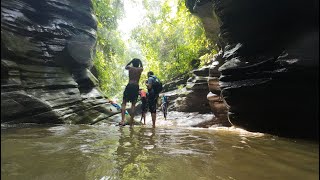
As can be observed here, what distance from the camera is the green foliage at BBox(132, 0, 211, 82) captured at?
2352 cm

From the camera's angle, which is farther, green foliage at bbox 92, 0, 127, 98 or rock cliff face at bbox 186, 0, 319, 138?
green foliage at bbox 92, 0, 127, 98

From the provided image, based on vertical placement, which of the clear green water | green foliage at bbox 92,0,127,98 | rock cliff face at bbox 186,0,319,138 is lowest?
the clear green water

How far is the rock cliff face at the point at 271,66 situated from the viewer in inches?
260

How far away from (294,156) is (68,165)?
338 centimetres

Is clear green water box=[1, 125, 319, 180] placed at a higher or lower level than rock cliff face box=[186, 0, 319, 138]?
lower

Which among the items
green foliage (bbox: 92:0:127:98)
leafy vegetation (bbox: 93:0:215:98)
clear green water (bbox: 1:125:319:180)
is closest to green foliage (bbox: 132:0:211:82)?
leafy vegetation (bbox: 93:0:215:98)

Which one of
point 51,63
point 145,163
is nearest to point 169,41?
point 51,63

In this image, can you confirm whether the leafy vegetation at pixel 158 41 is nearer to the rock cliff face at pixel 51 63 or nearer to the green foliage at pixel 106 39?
the green foliage at pixel 106 39

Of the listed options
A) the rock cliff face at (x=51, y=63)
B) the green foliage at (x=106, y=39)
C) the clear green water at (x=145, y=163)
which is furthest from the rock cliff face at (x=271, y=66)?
the green foliage at (x=106, y=39)

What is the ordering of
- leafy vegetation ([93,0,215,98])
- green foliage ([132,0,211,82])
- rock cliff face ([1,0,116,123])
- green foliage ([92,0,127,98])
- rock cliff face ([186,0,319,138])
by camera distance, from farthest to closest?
green foliage ([132,0,211,82]) → leafy vegetation ([93,0,215,98]) → green foliage ([92,0,127,98]) → rock cliff face ([1,0,116,123]) → rock cliff face ([186,0,319,138])

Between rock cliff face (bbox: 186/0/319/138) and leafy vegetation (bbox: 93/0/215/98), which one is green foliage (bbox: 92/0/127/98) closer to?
leafy vegetation (bbox: 93/0/215/98)

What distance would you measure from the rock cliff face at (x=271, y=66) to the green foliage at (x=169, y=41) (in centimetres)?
1199

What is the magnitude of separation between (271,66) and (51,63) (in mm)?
7971

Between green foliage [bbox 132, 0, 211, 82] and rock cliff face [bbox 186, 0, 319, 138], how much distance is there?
11990mm
